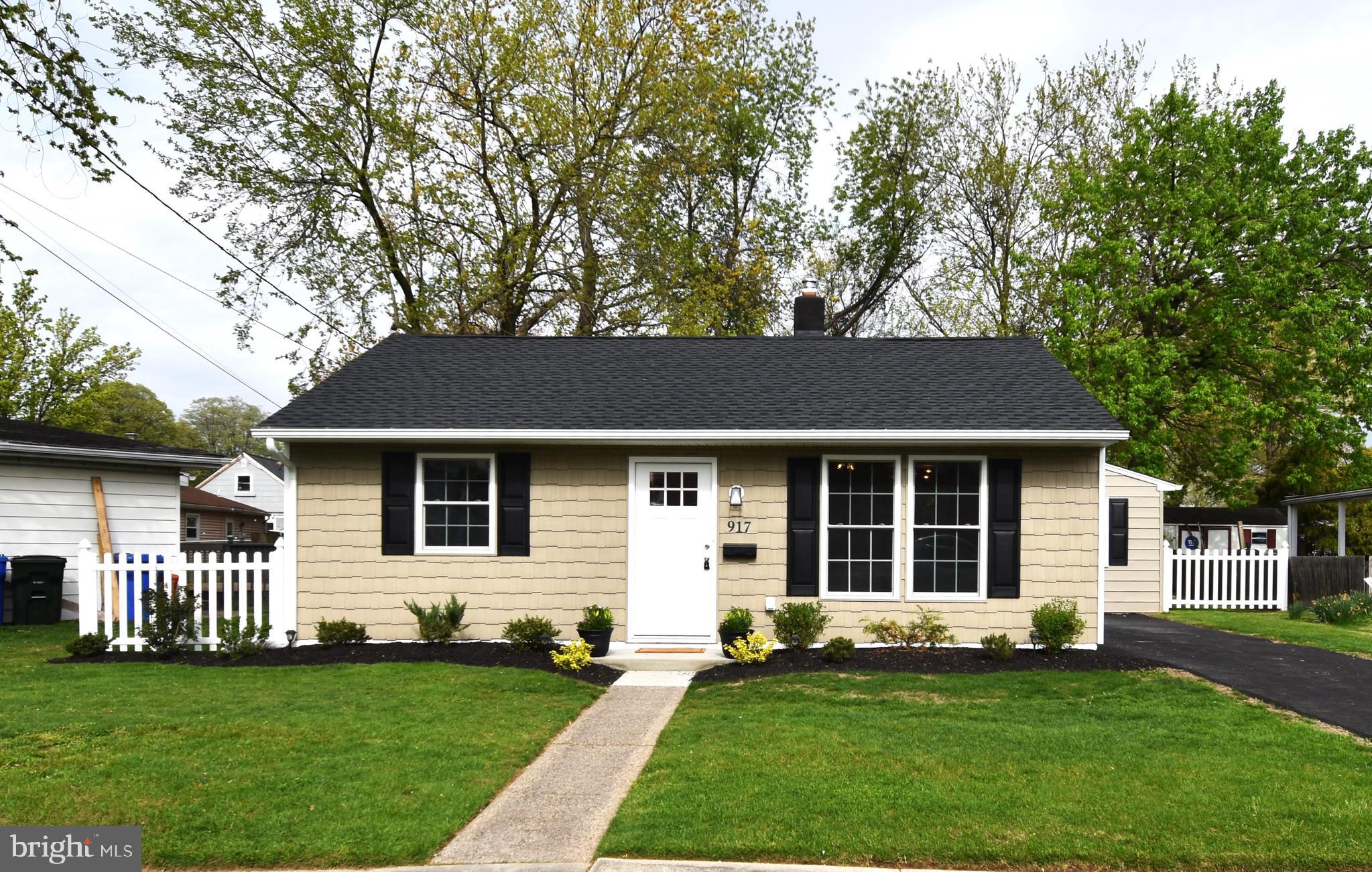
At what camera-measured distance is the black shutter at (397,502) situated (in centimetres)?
985

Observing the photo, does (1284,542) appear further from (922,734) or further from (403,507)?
(403,507)

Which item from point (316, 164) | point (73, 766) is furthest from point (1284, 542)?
point (316, 164)

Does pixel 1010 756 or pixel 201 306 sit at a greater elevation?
pixel 201 306

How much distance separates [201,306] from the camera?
2172 centimetres

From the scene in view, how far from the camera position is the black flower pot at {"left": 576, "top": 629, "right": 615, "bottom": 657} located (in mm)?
9336

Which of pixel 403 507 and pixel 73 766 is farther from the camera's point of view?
pixel 403 507

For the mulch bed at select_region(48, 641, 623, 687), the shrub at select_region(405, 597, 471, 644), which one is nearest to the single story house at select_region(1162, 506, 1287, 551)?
the mulch bed at select_region(48, 641, 623, 687)

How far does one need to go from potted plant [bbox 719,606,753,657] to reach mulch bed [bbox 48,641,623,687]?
1271 mm

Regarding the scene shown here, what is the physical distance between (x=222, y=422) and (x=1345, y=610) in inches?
2948

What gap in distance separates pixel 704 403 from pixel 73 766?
706cm

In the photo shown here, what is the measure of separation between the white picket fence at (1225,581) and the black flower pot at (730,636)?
10170mm

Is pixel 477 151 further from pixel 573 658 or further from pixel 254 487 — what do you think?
pixel 254 487

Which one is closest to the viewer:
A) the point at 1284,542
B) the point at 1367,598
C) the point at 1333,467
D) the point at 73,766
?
the point at 73,766

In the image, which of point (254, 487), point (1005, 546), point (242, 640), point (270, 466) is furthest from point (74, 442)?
point (270, 466)
